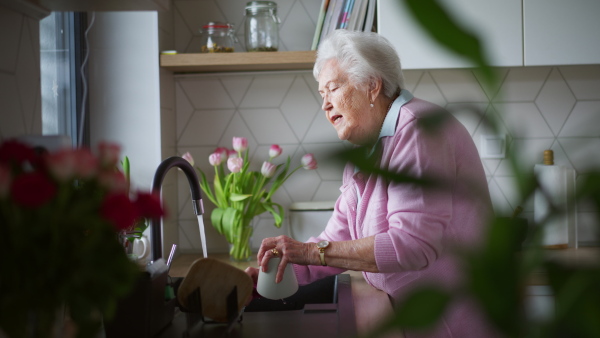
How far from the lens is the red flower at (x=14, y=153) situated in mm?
599

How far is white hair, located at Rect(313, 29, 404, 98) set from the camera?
172 centimetres

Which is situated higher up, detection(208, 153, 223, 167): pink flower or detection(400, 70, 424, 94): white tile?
detection(400, 70, 424, 94): white tile

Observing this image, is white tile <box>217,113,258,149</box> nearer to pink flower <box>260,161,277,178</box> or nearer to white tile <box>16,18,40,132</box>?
pink flower <box>260,161,277,178</box>

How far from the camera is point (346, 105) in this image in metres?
1.76

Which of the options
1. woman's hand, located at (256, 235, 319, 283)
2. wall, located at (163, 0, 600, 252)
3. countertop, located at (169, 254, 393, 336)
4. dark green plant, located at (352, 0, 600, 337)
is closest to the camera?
dark green plant, located at (352, 0, 600, 337)

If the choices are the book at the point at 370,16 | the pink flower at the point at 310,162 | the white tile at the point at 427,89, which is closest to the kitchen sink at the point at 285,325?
the pink flower at the point at 310,162

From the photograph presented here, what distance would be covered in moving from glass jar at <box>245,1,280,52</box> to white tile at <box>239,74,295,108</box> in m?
0.20

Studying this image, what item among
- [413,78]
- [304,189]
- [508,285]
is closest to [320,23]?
[413,78]

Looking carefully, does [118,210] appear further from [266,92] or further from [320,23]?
[266,92]

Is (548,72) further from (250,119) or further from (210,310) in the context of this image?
(210,310)

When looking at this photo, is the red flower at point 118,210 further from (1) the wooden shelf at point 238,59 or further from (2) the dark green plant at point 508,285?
(1) the wooden shelf at point 238,59

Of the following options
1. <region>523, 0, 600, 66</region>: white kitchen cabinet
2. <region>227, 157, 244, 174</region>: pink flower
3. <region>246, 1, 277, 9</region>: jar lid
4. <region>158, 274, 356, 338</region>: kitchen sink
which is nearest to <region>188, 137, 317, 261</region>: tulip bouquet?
<region>227, 157, 244, 174</region>: pink flower

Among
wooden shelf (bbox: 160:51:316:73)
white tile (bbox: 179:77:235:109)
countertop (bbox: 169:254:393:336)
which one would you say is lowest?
countertop (bbox: 169:254:393:336)

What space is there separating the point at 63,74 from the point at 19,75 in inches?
34.6
